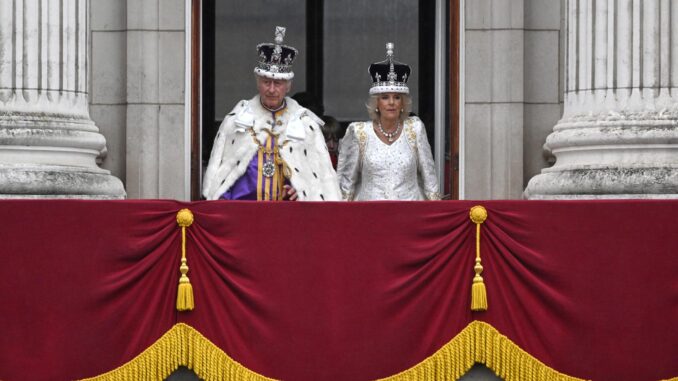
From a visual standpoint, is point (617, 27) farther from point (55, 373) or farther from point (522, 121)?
point (55, 373)

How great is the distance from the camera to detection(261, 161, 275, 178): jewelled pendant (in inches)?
551

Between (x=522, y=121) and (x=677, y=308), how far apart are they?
3.50m

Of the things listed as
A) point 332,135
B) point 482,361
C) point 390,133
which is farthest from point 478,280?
point 332,135

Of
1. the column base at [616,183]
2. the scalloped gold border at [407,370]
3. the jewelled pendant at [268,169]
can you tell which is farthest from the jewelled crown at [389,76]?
the scalloped gold border at [407,370]

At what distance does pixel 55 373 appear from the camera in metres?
12.0

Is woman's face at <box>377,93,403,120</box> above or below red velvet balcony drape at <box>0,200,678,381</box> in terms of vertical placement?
above

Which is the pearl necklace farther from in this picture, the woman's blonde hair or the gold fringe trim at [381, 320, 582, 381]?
the gold fringe trim at [381, 320, 582, 381]

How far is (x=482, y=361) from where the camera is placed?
1202 centimetres

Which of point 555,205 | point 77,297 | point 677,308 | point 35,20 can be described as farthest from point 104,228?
point 677,308

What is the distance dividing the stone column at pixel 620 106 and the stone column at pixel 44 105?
3.68 metres

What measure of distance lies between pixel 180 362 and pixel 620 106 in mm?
4100

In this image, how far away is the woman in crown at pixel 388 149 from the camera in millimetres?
14344

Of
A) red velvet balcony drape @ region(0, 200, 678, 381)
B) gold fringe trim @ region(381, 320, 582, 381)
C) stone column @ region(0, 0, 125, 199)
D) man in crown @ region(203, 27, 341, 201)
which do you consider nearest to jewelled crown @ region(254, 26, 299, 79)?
man in crown @ region(203, 27, 341, 201)

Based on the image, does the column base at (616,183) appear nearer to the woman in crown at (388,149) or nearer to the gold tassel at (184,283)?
the woman in crown at (388,149)
